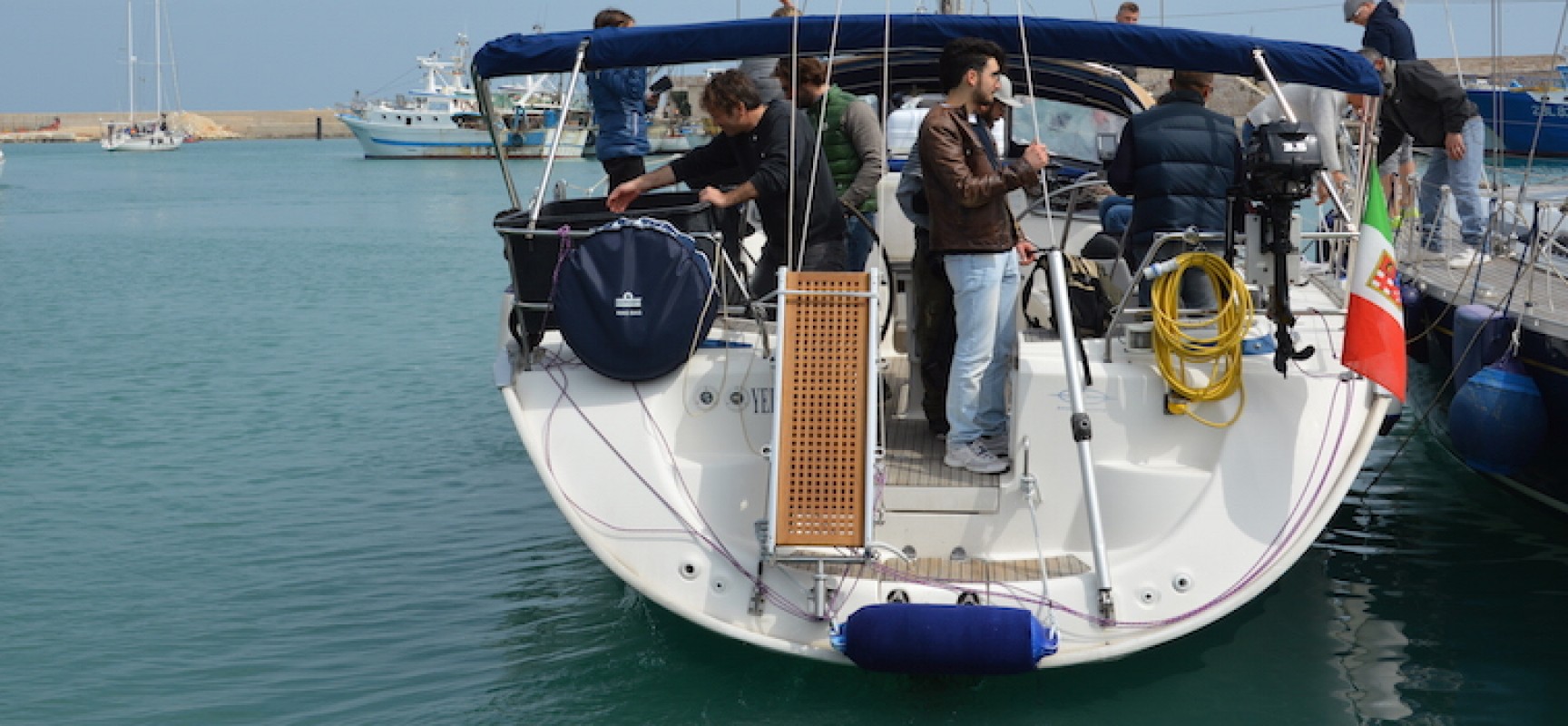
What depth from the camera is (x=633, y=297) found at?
5.66 meters

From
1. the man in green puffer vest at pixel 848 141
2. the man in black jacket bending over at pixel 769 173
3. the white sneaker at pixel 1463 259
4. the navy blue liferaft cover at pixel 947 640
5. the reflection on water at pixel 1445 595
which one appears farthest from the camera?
the white sneaker at pixel 1463 259

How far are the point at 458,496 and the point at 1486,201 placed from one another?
6.64 metres

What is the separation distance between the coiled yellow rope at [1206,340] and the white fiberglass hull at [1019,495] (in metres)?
0.10

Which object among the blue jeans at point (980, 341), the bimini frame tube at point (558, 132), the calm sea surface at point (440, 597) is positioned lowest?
the calm sea surface at point (440, 597)

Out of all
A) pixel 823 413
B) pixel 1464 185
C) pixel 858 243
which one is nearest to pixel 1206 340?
pixel 823 413

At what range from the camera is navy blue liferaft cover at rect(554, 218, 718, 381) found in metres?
5.64

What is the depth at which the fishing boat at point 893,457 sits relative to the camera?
16.8 feet

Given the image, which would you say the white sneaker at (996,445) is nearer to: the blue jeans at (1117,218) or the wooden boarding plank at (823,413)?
the wooden boarding plank at (823,413)

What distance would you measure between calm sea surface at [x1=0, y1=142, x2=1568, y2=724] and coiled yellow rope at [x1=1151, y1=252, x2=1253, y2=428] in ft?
3.51

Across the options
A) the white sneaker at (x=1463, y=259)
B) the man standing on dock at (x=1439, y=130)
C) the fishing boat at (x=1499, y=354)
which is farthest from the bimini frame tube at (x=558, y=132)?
the white sneaker at (x=1463, y=259)

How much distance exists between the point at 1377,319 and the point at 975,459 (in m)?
1.43

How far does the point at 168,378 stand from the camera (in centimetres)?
1412

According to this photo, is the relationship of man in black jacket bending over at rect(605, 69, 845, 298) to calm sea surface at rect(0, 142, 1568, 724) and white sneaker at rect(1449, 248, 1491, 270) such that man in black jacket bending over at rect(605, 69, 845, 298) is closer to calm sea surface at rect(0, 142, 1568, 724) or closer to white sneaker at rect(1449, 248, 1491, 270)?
calm sea surface at rect(0, 142, 1568, 724)

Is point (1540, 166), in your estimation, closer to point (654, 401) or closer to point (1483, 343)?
point (1483, 343)
